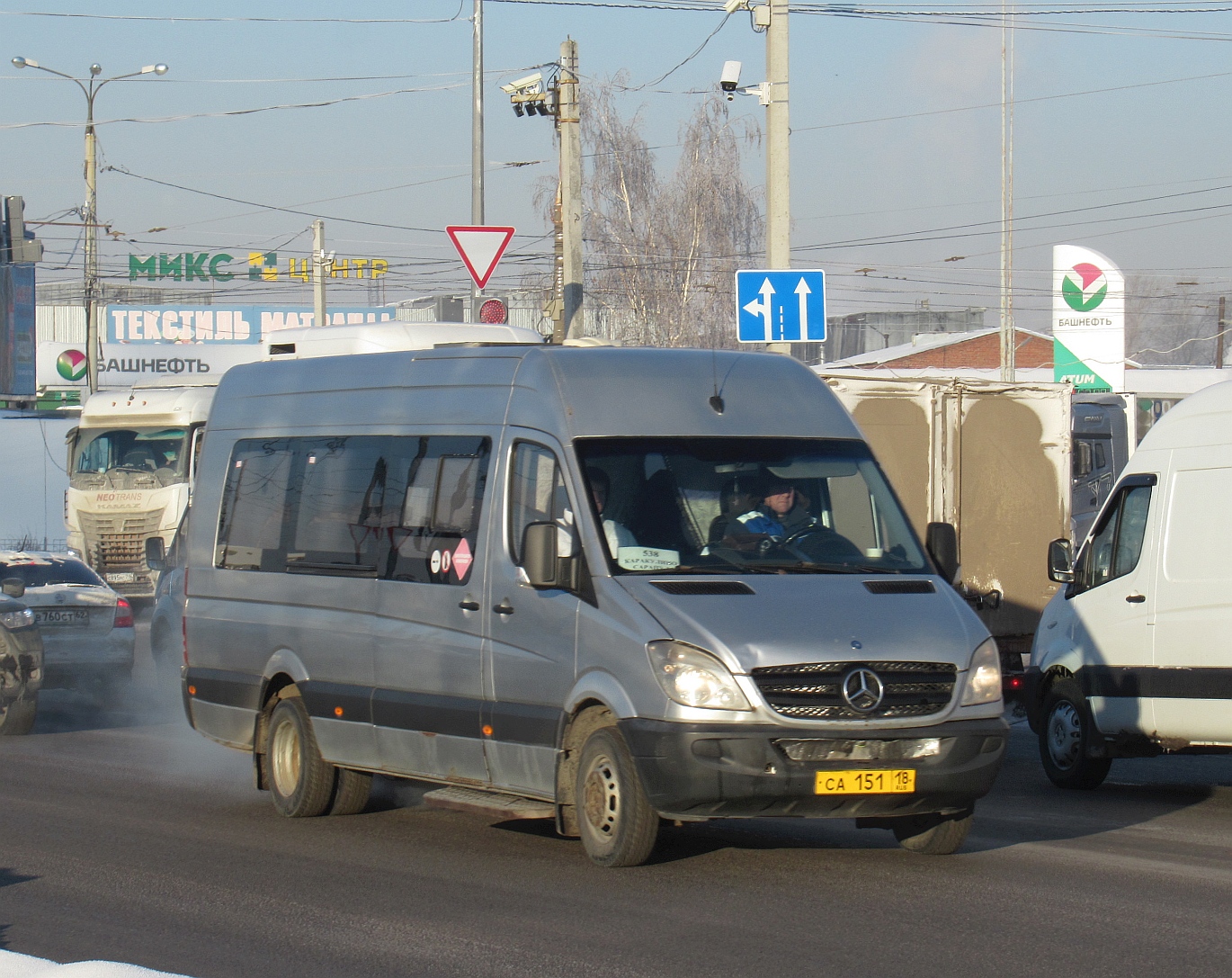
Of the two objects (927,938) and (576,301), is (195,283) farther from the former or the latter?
(927,938)

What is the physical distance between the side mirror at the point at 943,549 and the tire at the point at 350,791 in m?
3.43

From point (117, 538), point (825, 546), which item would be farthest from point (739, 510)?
point (117, 538)

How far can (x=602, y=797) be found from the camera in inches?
305

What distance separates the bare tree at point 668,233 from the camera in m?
59.7

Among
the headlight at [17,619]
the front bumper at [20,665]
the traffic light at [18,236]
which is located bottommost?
the front bumper at [20,665]

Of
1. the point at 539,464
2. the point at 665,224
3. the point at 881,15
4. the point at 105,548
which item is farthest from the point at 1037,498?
the point at 665,224

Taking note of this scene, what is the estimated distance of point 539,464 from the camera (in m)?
8.38

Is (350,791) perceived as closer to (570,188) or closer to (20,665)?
(20,665)

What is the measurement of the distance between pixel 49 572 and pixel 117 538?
33.5 ft

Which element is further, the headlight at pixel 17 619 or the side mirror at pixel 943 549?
the headlight at pixel 17 619

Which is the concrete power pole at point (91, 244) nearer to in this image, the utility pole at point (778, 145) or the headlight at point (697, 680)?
the utility pole at point (778, 145)

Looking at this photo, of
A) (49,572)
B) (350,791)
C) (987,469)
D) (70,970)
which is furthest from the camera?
(49,572)

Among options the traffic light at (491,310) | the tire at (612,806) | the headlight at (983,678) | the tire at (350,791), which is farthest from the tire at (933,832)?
the traffic light at (491,310)

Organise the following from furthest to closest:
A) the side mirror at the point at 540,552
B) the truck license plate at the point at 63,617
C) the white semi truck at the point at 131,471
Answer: the white semi truck at the point at 131,471
the truck license plate at the point at 63,617
the side mirror at the point at 540,552
